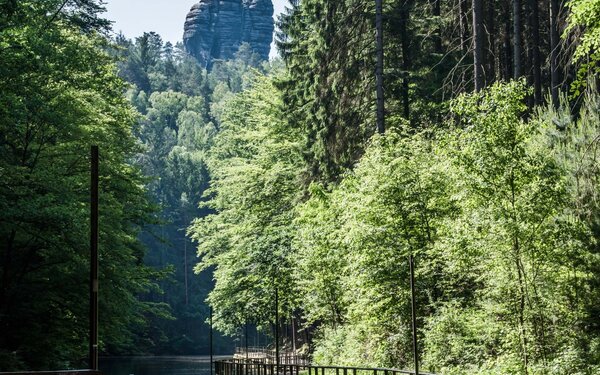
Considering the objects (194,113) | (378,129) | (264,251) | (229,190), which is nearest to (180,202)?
(194,113)

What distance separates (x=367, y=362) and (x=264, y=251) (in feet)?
58.7

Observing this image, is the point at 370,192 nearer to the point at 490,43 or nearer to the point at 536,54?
the point at 536,54

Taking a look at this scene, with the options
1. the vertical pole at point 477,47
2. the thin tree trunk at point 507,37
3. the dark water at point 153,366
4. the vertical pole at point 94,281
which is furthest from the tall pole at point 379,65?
the dark water at point 153,366

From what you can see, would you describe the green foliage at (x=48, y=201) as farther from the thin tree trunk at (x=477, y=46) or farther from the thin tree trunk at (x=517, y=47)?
the thin tree trunk at (x=517, y=47)

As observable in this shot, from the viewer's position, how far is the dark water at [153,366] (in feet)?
254

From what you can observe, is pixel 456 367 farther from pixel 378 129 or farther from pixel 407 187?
pixel 378 129

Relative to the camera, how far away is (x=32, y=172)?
29922mm

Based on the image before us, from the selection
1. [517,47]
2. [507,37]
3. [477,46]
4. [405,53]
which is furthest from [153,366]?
[477,46]

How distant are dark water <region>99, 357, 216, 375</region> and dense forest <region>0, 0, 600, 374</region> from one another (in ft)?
81.2

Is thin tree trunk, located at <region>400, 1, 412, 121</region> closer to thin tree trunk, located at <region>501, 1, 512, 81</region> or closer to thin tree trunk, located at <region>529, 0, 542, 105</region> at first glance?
thin tree trunk, located at <region>501, 1, 512, 81</region>

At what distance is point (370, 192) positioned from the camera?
28062 millimetres

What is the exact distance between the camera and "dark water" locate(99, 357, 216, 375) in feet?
254

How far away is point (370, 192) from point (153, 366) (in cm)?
6686

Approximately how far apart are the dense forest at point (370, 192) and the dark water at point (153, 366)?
24.7 metres
